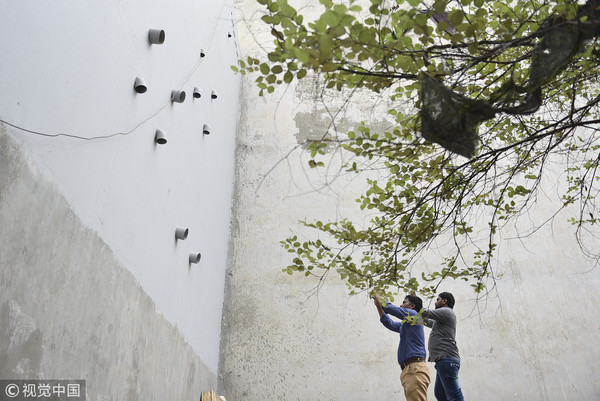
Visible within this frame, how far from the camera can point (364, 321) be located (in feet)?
18.2

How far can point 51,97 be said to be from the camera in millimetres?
2012

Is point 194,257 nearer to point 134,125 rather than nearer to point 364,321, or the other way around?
point 134,125

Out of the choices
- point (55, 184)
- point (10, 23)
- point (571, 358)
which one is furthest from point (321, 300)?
point (10, 23)

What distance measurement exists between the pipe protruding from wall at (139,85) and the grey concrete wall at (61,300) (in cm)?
99

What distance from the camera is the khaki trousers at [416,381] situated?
3773mm

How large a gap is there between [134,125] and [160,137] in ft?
1.32

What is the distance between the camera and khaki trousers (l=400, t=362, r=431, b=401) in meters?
3.77

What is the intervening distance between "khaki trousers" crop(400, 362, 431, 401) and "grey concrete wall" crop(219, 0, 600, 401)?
146cm

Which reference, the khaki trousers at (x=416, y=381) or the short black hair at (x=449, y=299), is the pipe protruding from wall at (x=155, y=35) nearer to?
the short black hair at (x=449, y=299)

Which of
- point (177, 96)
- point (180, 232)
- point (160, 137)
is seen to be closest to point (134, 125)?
point (160, 137)

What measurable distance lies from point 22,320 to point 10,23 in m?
1.06

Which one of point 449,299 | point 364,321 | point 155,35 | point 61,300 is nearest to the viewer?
point 61,300

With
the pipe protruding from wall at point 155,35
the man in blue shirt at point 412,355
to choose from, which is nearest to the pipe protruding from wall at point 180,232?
the pipe protruding from wall at point 155,35

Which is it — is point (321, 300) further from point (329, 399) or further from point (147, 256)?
point (147, 256)
